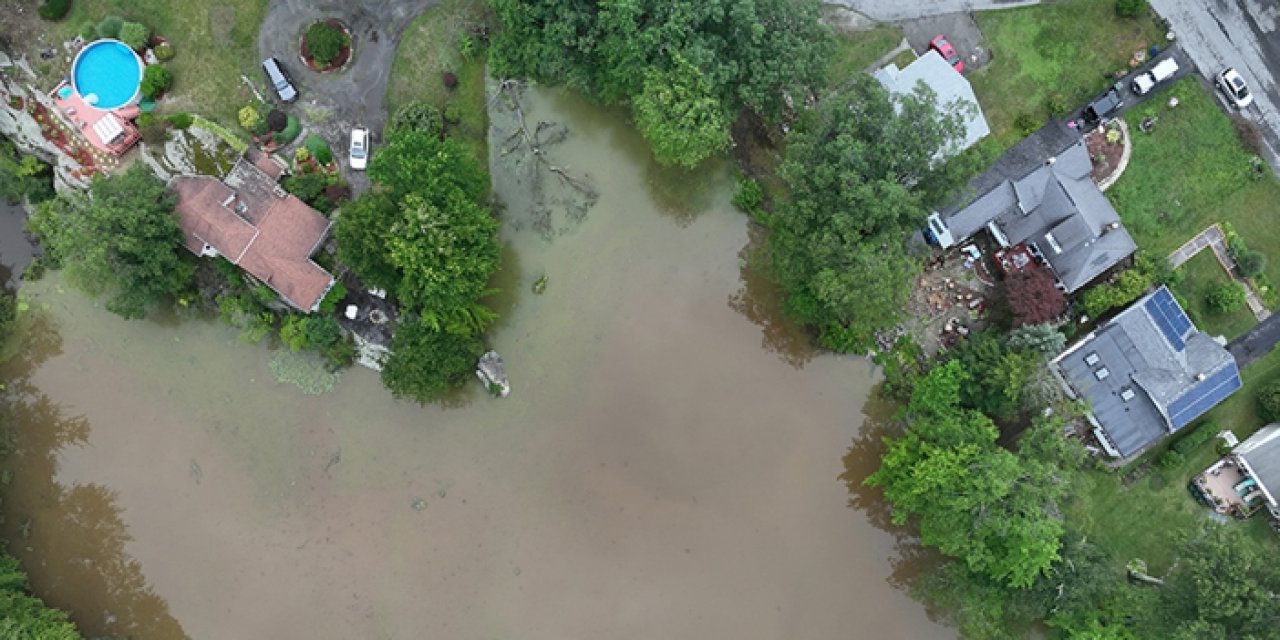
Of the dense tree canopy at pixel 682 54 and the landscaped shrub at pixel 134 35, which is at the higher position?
the landscaped shrub at pixel 134 35

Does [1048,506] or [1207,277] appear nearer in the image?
[1048,506]

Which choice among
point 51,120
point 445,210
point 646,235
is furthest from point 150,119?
point 646,235

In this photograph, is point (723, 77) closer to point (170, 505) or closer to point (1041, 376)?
point (1041, 376)

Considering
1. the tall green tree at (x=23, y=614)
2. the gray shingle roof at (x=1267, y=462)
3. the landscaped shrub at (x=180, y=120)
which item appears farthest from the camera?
the landscaped shrub at (x=180, y=120)

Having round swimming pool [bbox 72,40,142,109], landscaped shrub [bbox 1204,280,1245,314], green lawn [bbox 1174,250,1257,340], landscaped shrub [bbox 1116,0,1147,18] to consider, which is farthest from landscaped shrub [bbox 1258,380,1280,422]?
round swimming pool [bbox 72,40,142,109]

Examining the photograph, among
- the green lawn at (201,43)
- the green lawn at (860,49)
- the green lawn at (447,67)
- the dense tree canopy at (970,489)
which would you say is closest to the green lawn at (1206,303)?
the dense tree canopy at (970,489)

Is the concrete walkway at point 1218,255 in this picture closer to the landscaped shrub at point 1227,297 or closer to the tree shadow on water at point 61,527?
the landscaped shrub at point 1227,297
